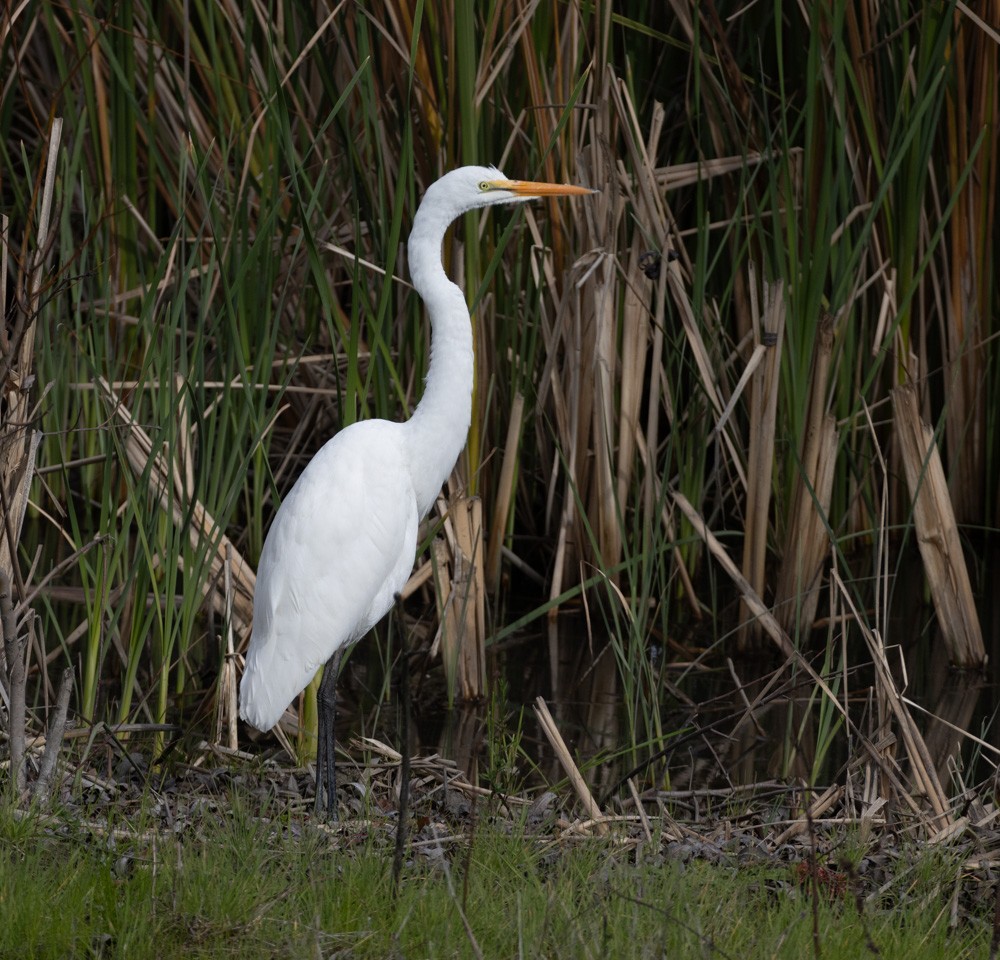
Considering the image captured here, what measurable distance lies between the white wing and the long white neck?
0.23 ft

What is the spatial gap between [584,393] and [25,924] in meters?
2.95

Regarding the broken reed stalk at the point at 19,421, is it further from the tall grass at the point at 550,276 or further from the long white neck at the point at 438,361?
the long white neck at the point at 438,361

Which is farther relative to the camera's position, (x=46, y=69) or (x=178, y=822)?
(x=46, y=69)

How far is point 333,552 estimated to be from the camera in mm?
3529

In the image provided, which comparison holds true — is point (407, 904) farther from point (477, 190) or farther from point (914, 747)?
point (477, 190)

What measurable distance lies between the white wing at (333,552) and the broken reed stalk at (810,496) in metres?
1.48

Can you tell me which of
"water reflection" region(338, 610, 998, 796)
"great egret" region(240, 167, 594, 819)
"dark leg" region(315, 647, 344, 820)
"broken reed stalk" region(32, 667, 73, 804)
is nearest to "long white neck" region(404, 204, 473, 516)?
"great egret" region(240, 167, 594, 819)

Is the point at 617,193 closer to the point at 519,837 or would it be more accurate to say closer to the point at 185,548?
the point at 185,548

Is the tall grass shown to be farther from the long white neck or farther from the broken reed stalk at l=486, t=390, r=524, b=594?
the long white neck

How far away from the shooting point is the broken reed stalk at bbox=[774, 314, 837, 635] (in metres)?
4.46

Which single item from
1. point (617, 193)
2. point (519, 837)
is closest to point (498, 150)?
point (617, 193)

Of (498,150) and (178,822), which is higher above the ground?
(498,150)

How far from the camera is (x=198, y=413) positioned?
11.7 ft

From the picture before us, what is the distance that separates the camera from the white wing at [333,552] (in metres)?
3.44
